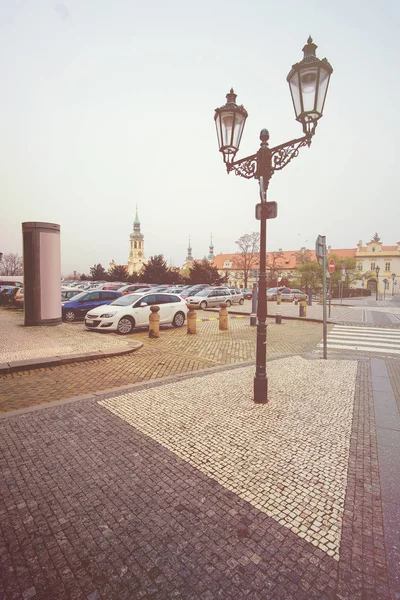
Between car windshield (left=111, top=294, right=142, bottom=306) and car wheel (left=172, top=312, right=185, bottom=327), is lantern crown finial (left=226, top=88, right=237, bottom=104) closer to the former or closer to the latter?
car windshield (left=111, top=294, right=142, bottom=306)

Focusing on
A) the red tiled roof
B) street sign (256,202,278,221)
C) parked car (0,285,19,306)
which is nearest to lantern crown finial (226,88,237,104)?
street sign (256,202,278,221)

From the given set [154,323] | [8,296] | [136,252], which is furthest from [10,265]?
→ [154,323]

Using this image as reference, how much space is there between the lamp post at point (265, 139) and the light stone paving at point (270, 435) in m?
0.74

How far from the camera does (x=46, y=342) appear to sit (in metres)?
9.76

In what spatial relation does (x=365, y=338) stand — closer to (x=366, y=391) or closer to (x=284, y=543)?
(x=366, y=391)

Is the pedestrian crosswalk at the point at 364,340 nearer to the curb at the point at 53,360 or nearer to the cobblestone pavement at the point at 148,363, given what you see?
the cobblestone pavement at the point at 148,363

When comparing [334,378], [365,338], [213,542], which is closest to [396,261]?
[365,338]

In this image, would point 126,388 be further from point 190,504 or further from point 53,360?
point 190,504

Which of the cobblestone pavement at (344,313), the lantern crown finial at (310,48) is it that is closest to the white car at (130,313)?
the cobblestone pavement at (344,313)

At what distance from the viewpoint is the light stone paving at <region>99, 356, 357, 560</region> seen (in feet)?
8.87

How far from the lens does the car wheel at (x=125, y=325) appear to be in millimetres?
11859

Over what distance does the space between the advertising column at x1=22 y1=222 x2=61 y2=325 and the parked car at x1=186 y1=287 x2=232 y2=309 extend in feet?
39.5

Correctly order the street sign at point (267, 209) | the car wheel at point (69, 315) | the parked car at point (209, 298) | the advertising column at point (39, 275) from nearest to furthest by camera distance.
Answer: the street sign at point (267, 209) < the advertising column at point (39, 275) < the car wheel at point (69, 315) < the parked car at point (209, 298)

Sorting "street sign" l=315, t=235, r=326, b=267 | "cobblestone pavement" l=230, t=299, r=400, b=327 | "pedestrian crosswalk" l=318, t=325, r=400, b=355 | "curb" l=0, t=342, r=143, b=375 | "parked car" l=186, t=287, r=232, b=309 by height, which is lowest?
"pedestrian crosswalk" l=318, t=325, r=400, b=355
